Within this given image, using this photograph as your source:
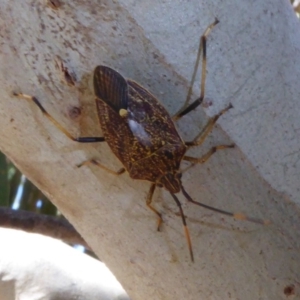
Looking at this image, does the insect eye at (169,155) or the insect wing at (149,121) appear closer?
the insect wing at (149,121)

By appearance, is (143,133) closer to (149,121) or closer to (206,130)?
(149,121)

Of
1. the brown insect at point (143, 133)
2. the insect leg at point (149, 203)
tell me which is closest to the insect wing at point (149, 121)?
the brown insect at point (143, 133)

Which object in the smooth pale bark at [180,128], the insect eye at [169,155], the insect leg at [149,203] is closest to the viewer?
the smooth pale bark at [180,128]

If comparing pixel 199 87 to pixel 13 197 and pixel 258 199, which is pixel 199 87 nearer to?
pixel 258 199

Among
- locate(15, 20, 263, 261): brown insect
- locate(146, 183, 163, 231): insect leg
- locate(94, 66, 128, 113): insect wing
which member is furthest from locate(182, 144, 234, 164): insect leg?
locate(94, 66, 128, 113): insect wing

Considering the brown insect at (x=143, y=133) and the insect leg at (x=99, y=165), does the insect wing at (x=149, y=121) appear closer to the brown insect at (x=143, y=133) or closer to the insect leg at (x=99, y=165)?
the brown insect at (x=143, y=133)

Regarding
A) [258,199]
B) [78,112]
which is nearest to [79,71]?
[78,112]

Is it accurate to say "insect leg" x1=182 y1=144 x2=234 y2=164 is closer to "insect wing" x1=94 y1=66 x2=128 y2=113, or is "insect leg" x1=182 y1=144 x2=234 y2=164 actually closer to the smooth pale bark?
the smooth pale bark

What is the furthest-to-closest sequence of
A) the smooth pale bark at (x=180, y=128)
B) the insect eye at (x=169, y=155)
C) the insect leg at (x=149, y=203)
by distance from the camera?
the insect eye at (x=169, y=155) < the insect leg at (x=149, y=203) < the smooth pale bark at (x=180, y=128)
